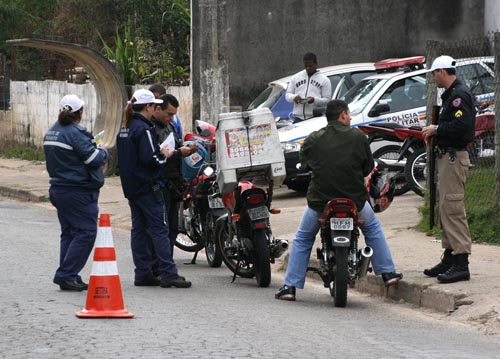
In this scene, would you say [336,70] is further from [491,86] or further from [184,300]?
[184,300]

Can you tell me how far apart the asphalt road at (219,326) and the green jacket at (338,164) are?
98 centimetres

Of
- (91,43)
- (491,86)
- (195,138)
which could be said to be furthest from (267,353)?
(91,43)

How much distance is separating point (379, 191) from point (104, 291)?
297cm

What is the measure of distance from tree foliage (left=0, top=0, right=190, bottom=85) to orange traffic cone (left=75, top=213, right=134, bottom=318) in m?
15.8

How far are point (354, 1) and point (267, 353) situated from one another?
18.0m

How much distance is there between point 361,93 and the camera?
1800 centimetres

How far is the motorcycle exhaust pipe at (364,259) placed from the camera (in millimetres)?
9623

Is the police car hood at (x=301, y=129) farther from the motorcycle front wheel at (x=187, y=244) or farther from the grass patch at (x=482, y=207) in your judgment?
the motorcycle front wheel at (x=187, y=244)

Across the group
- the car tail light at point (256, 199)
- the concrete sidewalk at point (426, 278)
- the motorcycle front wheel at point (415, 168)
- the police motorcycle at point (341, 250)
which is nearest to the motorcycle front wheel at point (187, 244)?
the concrete sidewalk at point (426, 278)

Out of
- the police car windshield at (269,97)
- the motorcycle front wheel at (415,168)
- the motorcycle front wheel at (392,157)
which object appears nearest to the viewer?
the motorcycle front wheel at (415,168)

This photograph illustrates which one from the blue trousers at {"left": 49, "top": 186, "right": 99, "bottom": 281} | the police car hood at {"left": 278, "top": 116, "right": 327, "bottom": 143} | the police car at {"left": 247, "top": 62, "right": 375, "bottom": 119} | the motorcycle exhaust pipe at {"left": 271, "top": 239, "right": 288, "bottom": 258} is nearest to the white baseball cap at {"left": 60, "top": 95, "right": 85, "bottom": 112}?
the blue trousers at {"left": 49, "top": 186, "right": 99, "bottom": 281}

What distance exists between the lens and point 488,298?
364 inches

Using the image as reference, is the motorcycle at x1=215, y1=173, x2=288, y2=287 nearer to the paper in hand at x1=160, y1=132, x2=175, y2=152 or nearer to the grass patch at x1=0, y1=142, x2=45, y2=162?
the paper in hand at x1=160, y1=132, x2=175, y2=152

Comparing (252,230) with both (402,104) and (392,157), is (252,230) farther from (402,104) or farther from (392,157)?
(402,104)
